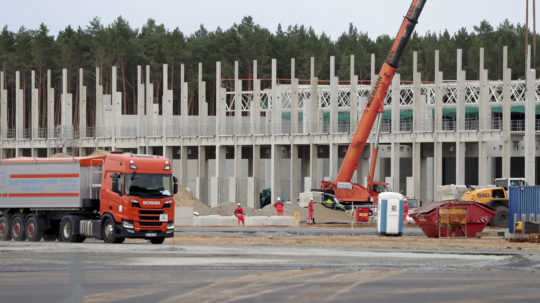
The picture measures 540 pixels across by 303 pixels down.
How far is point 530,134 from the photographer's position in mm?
56656

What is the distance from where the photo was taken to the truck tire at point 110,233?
103 ft

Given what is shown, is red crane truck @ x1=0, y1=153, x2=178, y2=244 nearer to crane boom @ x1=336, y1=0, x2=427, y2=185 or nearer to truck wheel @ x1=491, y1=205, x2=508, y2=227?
truck wheel @ x1=491, y1=205, x2=508, y2=227

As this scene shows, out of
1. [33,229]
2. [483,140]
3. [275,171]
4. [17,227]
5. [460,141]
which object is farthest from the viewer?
[275,171]

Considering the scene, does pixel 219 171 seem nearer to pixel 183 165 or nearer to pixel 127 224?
pixel 183 165

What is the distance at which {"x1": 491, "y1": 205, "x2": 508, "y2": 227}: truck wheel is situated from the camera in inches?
1779

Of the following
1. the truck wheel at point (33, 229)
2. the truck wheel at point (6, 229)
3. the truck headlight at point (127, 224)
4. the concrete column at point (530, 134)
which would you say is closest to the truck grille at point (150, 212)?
the truck headlight at point (127, 224)

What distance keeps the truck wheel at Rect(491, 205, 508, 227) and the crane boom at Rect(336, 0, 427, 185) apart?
931 cm

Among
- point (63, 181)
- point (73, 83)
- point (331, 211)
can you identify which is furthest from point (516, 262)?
point (73, 83)

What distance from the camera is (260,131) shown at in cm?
7412

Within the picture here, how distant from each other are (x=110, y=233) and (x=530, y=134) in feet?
105

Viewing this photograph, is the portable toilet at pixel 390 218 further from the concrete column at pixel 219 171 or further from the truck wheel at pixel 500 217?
the concrete column at pixel 219 171

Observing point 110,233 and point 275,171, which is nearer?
point 110,233

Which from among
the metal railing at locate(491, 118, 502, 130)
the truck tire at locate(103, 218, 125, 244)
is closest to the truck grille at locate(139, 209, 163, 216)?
the truck tire at locate(103, 218, 125, 244)

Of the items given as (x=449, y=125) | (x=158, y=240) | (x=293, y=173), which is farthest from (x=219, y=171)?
(x=158, y=240)
